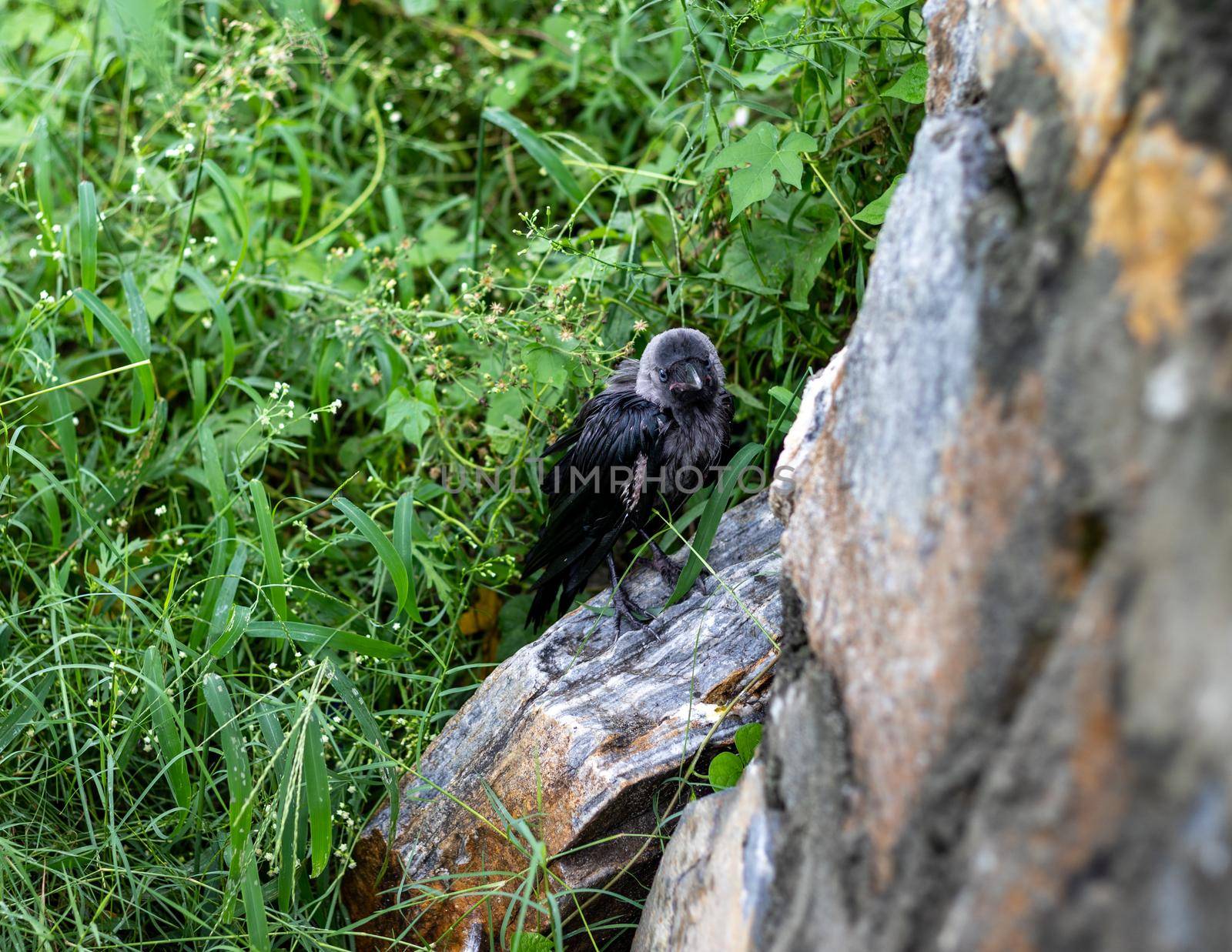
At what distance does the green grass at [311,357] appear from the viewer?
7.84ft

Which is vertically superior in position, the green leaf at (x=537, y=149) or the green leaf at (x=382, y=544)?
the green leaf at (x=537, y=149)

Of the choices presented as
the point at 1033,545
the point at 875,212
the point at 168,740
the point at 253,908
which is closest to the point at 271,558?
the point at 168,740

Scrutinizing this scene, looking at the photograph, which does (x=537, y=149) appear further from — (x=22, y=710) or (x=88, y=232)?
(x=22, y=710)

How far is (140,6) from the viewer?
127 centimetres

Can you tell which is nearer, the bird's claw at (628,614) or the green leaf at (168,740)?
the green leaf at (168,740)

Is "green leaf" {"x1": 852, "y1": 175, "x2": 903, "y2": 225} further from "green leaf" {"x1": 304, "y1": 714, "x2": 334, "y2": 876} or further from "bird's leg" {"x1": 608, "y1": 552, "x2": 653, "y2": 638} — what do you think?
"green leaf" {"x1": 304, "y1": 714, "x2": 334, "y2": 876}

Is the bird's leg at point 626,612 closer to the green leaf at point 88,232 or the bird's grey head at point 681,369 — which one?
the bird's grey head at point 681,369

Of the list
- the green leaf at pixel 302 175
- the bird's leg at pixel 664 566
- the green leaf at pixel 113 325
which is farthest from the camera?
the green leaf at pixel 302 175

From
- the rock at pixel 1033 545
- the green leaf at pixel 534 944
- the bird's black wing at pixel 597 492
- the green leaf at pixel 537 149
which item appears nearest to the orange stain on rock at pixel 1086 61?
the rock at pixel 1033 545

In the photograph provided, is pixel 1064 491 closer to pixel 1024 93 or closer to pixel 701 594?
pixel 1024 93

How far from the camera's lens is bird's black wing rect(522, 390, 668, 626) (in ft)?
9.57

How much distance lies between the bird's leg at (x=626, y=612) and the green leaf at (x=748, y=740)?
1.78 feet

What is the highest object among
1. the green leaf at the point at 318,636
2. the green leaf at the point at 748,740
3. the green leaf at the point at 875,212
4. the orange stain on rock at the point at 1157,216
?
the orange stain on rock at the point at 1157,216

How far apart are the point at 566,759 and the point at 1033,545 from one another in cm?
146
